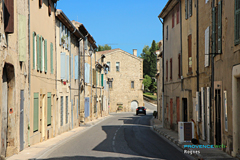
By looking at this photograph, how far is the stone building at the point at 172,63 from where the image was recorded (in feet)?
81.0

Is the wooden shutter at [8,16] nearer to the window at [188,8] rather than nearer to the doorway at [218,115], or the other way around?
the doorway at [218,115]

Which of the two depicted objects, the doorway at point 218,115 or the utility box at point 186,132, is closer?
the doorway at point 218,115

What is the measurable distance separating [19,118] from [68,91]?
12373 millimetres

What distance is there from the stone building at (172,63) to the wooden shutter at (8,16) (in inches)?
552

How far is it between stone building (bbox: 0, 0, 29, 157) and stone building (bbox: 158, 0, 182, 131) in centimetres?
1184

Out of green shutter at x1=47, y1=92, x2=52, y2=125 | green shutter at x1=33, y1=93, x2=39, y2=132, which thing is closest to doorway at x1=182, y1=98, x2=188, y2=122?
green shutter at x1=47, y1=92, x2=52, y2=125

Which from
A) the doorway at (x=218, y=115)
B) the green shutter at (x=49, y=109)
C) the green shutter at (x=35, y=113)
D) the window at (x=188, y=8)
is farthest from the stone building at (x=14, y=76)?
the window at (x=188, y=8)

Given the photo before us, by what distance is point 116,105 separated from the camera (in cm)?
7112

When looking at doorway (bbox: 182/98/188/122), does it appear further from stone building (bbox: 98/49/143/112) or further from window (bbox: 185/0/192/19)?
stone building (bbox: 98/49/143/112)

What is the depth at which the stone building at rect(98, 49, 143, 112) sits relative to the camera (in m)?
71.1

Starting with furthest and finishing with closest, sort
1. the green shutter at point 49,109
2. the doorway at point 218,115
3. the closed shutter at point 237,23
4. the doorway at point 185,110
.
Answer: the doorway at point 185,110
the green shutter at point 49,109
the doorway at point 218,115
the closed shutter at point 237,23

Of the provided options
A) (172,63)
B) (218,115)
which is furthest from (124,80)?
(218,115)

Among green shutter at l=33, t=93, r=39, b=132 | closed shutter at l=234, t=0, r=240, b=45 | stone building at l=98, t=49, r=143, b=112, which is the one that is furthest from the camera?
stone building at l=98, t=49, r=143, b=112

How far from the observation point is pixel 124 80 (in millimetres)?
71938
